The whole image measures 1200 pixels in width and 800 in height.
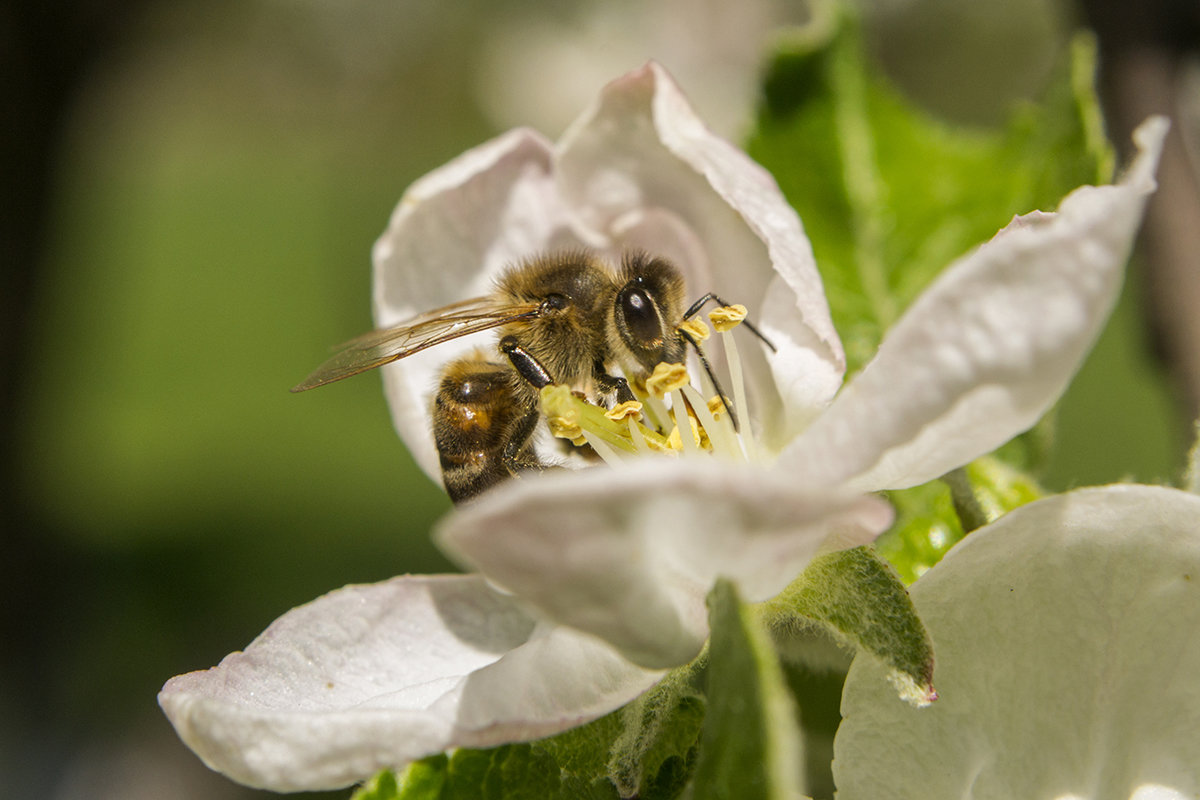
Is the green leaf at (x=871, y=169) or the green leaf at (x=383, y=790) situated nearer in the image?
the green leaf at (x=383, y=790)

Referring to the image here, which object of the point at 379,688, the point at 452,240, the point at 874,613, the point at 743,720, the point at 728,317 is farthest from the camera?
the point at 452,240

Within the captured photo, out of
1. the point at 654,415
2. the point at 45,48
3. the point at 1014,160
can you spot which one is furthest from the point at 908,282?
the point at 45,48

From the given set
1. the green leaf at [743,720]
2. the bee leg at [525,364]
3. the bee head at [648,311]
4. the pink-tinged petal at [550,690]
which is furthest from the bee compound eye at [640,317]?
the green leaf at [743,720]

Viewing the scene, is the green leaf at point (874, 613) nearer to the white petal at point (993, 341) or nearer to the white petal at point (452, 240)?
the white petal at point (993, 341)

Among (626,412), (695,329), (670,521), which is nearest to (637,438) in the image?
(626,412)

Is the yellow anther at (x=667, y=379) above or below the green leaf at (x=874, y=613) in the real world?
above

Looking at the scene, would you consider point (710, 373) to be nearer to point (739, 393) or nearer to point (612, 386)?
point (739, 393)

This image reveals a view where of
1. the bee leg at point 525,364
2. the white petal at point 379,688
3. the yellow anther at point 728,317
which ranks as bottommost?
the white petal at point 379,688

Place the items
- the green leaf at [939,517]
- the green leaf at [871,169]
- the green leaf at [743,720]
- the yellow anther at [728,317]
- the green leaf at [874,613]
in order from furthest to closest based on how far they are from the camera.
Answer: the green leaf at [871,169] < the yellow anther at [728,317] < the green leaf at [939,517] < the green leaf at [874,613] < the green leaf at [743,720]
